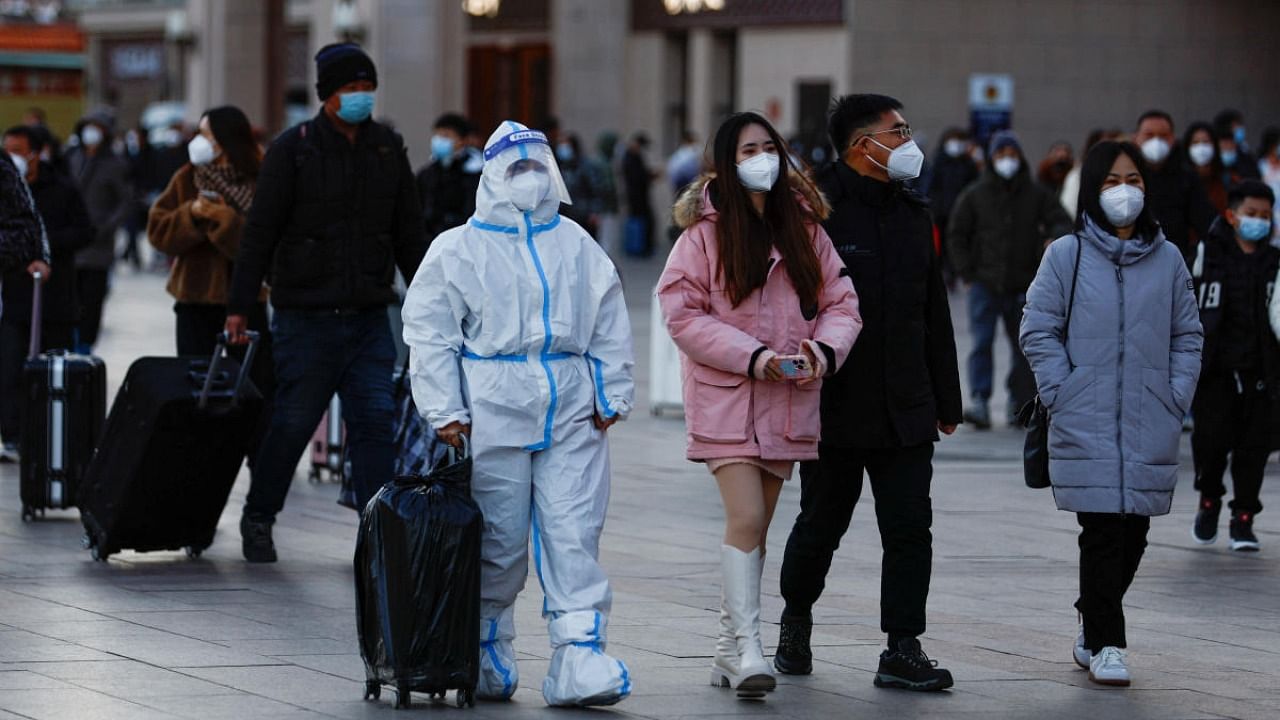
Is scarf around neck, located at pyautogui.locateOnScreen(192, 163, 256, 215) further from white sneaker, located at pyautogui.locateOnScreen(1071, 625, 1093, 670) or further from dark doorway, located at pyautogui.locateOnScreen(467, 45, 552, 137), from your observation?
dark doorway, located at pyautogui.locateOnScreen(467, 45, 552, 137)

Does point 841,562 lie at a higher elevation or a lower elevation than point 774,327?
lower

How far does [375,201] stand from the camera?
9.30m

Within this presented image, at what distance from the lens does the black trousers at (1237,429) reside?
1021 centimetres

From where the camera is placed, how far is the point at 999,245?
15031 millimetres

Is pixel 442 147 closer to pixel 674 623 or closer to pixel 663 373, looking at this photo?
pixel 663 373

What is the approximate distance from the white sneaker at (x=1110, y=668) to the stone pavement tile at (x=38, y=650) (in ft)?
9.61

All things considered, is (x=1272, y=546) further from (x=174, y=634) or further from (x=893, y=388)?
(x=174, y=634)

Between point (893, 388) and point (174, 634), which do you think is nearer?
point (893, 388)

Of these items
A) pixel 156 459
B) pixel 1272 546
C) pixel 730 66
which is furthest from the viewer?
pixel 730 66

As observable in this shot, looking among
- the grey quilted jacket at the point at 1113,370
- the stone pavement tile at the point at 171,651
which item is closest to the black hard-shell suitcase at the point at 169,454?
the stone pavement tile at the point at 171,651

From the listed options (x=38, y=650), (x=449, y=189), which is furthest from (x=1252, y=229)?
(x=449, y=189)

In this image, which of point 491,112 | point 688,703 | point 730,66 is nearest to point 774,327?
point 688,703

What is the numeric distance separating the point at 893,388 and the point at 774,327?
0.43 m

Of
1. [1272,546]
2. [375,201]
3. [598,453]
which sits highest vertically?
[375,201]
